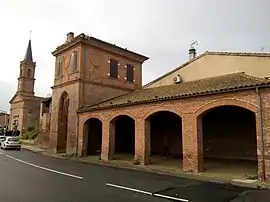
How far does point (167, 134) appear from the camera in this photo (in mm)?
22234

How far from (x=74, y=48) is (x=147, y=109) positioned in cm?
1190

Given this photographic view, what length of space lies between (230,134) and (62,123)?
50.8 ft

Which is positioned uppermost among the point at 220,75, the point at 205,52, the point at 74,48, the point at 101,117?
the point at 74,48

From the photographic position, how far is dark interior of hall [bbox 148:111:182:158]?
21281mm

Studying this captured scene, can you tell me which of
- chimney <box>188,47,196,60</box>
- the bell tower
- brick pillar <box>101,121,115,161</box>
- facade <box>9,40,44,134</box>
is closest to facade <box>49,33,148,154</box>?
brick pillar <box>101,121,115,161</box>

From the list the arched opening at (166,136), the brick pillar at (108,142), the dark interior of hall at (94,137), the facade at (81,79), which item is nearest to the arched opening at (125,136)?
the dark interior of hall at (94,137)

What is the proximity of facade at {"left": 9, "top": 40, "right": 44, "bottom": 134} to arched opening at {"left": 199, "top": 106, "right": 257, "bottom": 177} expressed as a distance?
40328 mm

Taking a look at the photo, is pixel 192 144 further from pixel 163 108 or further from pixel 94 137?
pixel 94 137

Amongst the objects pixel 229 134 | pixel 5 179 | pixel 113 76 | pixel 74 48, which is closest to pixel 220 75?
pixel 229 134

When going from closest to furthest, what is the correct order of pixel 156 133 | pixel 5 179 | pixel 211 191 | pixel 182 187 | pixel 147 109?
1. pixel 211 191
2. pixel 182 187
3. pixel 5 179
4. pixel 147 109
5. pixel 156 133

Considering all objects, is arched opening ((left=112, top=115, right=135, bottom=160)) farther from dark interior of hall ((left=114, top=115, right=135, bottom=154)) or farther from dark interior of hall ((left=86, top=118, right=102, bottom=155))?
dark interior of hall ((left=86, top=118, right=102, bottom=155))

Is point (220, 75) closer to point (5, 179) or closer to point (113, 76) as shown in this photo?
point (113, 76)

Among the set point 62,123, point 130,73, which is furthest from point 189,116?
point 62,123

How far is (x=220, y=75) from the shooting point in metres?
19.0
